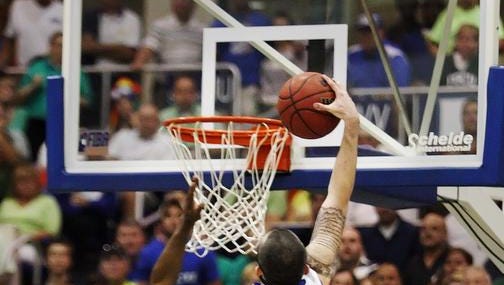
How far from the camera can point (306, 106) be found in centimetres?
464

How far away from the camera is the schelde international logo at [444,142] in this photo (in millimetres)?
5227

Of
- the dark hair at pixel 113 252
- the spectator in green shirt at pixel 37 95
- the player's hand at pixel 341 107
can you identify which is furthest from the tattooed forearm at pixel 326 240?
the spectator in green shirt at pixel 37 95

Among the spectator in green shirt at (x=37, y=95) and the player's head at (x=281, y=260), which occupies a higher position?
the spectator in green shirt at (x=37, y=95)

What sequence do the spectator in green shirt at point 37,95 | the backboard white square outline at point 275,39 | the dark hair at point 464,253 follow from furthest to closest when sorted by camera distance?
the spectator in green shirt at point 37,95 → the dark hair at point 464,253 → the backboard white square outline at point 275,39

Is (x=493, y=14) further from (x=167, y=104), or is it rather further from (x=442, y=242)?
(x=442, y=242)

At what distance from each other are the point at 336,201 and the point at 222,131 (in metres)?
1.17

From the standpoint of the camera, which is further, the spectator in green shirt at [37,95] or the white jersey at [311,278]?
the spectator in green shirt at [37,95]

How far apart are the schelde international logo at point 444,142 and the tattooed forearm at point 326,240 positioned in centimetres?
117

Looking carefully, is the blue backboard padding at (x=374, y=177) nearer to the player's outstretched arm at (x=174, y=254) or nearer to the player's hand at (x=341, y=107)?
the player's hand at (x=341, y=107)

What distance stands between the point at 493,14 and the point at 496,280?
2.43 meters

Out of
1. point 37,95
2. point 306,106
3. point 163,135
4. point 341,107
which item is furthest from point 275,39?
point 37,95

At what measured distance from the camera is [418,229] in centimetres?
733

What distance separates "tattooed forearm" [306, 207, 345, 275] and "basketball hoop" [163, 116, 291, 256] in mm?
999

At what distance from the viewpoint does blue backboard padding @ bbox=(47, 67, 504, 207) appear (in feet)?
16.7
